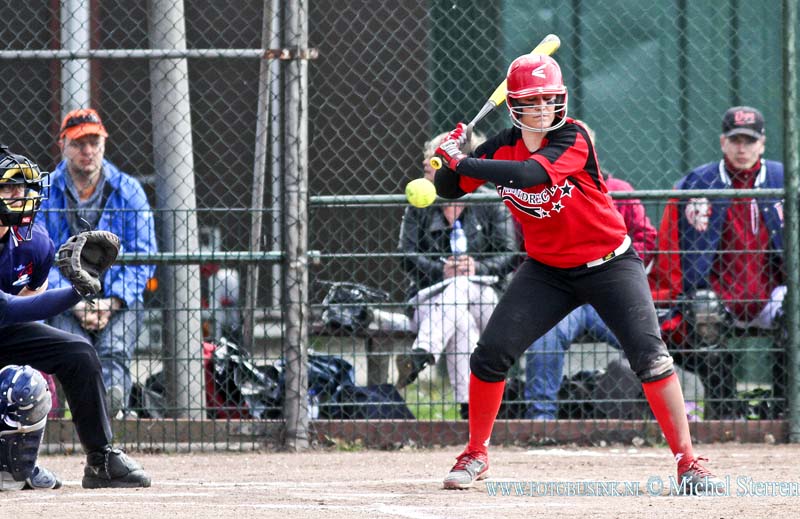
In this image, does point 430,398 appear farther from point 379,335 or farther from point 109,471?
point 109,471

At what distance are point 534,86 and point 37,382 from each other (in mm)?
2387

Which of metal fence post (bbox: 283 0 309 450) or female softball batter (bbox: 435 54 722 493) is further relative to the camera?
metal fence post (bbox: 283 0 309 450)

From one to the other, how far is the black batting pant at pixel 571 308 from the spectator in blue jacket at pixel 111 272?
89.2 inches

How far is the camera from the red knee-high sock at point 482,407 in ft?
17.4

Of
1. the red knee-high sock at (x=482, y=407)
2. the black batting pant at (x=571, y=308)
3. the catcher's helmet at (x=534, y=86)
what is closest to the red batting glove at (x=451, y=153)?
the catcher's helmet at (x=534, y=86)

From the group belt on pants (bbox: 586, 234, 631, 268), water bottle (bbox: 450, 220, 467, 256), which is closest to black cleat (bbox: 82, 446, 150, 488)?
belt on pants (bbox: 586, 234, 631, 268)

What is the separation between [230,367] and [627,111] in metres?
3.67

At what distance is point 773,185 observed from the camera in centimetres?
701

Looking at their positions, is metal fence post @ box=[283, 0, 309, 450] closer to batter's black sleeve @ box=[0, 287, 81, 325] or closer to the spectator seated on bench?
the spectator seated on bench

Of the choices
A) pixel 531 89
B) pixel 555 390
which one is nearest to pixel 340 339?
pixel 555 390

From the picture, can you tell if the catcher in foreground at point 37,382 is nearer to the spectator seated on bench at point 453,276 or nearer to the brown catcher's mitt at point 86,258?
the brown catcher's mitt at point 86,258

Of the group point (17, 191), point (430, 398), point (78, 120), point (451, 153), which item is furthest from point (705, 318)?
point (17, 191)

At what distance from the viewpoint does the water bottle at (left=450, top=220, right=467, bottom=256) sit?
685 centimetres

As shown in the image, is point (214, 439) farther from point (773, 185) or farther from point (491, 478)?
point (773, 185)
